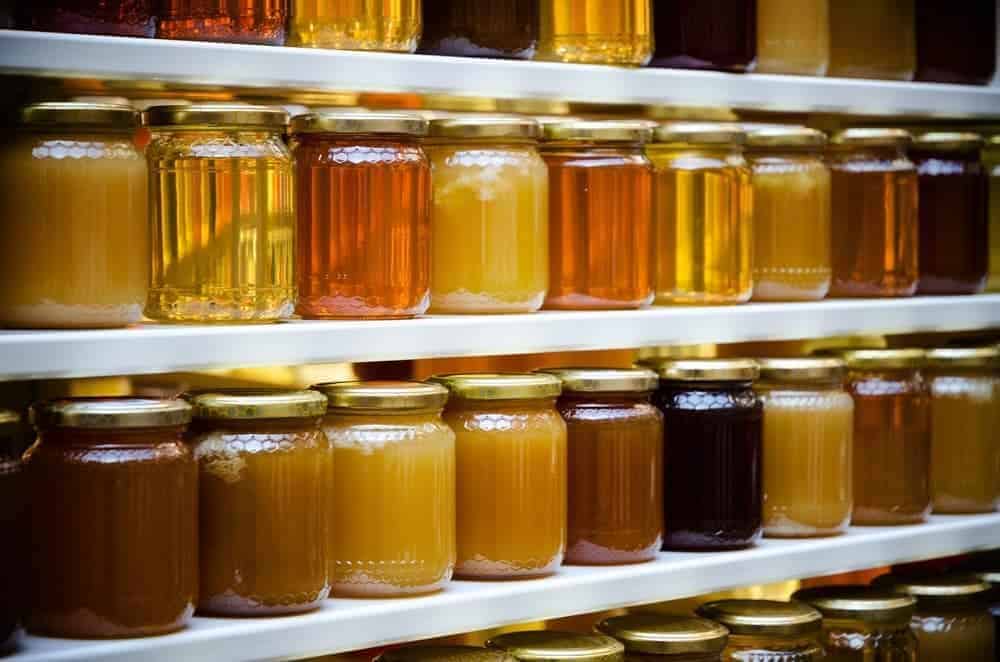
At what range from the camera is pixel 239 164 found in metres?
1.51

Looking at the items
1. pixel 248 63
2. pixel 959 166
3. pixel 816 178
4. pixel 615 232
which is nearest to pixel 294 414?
pixel 248 63

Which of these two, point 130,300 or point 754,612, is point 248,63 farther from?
point 754,612

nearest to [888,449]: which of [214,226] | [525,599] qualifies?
[525,599]

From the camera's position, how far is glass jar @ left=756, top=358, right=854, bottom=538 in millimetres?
1971

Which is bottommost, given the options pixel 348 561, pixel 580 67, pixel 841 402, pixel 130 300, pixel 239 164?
pixel 348 561

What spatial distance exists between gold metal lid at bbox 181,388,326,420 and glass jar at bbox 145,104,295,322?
0.25ft

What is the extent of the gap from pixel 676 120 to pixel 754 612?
68 centimetres

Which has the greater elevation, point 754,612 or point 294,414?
point 294,414

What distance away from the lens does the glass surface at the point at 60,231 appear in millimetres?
1409

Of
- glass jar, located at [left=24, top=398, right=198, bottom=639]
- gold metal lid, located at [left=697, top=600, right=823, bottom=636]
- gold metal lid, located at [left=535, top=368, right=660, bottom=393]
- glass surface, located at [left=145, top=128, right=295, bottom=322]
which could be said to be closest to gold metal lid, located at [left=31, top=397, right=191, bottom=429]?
glass jar, located at [left=24, top=398, right=198, bottom=639]

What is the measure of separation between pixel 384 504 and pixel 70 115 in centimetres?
49

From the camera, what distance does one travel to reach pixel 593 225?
1.80m

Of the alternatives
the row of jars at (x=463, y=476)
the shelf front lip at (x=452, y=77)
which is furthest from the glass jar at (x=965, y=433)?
the shelf front lip at (x=452, y=77)

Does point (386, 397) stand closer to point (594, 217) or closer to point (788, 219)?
point (594, 217)
